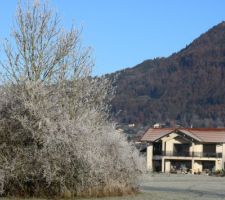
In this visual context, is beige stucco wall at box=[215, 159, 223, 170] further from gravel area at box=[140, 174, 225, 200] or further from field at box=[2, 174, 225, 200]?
field at box=[2, 174, 225, 200]

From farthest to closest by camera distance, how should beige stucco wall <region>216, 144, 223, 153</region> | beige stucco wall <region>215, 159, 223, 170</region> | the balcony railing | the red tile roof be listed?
the red tile roof < beige stucco wall <region>216, 144, 223, 153</region> < the balcony railing < beige stucco wall <region>215, 159, 223, 170</region>

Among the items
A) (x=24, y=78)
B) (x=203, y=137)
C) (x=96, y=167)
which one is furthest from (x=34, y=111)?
(x=203, y=137)

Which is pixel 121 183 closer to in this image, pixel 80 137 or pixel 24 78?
pixel 80 137

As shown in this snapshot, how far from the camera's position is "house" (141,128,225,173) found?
274 feet

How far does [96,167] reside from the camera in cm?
2575

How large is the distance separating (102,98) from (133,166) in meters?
4.18

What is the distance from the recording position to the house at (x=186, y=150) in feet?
274

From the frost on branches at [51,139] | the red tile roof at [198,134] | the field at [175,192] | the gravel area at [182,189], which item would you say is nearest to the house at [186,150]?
the red tile roof at [198,134]

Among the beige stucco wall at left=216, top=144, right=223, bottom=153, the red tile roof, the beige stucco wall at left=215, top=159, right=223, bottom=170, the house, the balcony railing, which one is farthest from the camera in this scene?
the red tile roof

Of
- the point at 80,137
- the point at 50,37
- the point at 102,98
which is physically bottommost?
the point at 80,137

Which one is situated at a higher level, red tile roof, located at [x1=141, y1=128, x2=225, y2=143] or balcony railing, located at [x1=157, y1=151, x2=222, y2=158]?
red tile roof, located at [x1=141, y1=128, x2=225, y2=143]

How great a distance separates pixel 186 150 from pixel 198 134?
3.29 m

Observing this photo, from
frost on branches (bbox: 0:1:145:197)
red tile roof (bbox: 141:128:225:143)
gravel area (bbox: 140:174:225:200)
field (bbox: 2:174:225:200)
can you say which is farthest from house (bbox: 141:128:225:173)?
frost on branches (bbox: 0:1:145:197)

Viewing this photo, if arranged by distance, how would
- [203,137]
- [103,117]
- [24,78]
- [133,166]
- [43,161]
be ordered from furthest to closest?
[203,137], [103,117], [133,166], [24,78], [43,161]
